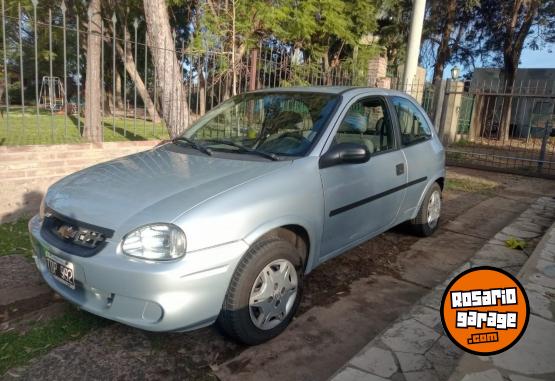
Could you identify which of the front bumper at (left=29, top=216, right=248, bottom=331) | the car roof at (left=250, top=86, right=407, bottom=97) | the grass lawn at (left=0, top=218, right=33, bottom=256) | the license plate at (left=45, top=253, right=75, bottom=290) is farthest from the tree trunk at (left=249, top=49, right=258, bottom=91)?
the front bumper at (left=29, top=216, right=248, bottom=331)

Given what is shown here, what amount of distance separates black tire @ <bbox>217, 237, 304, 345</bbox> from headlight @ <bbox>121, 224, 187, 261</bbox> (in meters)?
0.40

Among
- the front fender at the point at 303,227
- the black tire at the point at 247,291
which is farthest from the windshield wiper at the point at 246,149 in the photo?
the black tire at the point at 247,291

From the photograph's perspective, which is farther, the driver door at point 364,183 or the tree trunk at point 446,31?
the tree trunk at point 446,31

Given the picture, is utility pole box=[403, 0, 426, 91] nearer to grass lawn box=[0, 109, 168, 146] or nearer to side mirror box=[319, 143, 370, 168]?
grass lawn box=[0, 109, 168, 146]

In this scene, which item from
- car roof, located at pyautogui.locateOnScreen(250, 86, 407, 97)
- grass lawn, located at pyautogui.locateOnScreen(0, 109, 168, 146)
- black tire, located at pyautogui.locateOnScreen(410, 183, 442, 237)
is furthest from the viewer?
grass lawn, located at pyautogui.locateOnScreen(0, 109, 168, 146)

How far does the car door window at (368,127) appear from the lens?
3.48m

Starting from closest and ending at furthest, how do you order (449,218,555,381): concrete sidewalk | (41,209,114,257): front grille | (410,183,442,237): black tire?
(449,218,555,381): concrete sidewalk
(41,209,114,257): front grille
(410,183,442,237): black tire

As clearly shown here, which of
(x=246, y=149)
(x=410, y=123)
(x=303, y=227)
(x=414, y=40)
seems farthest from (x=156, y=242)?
(x=414, y=40)

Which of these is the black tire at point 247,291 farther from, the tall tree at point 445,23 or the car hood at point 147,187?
the tall tree at point 445,23

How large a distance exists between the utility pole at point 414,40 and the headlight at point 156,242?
8.75m

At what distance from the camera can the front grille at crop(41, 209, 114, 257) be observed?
2.39 meters

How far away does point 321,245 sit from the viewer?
317 centimetres

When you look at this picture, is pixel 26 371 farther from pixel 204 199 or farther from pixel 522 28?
pixel 522 28

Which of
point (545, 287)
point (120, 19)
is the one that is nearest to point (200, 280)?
point (545, 287)
